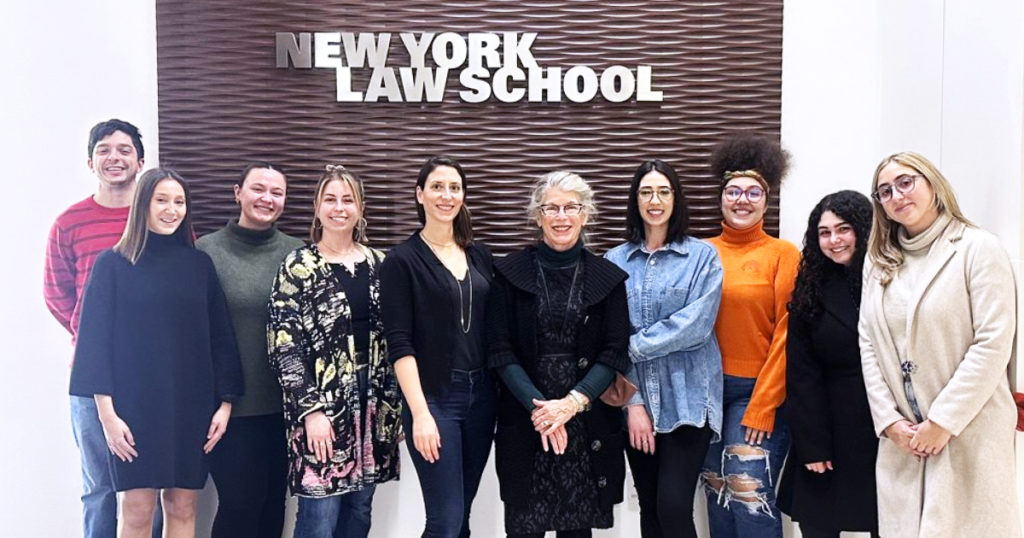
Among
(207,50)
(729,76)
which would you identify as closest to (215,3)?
(207,50)

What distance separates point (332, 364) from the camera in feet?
9.16

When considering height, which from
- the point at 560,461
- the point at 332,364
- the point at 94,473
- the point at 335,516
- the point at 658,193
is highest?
the point at 658,193

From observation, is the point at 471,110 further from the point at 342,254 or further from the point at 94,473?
the point at 94,473

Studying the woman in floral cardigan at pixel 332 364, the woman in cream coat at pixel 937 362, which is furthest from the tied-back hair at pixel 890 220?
the woman in floral cardigan at pixel 332 364

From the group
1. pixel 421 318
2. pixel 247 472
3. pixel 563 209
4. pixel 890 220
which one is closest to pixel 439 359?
pixel 421 318

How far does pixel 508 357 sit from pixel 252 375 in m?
1.14

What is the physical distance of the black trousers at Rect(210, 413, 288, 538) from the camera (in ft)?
9.64

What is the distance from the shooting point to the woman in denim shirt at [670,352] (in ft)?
9.14

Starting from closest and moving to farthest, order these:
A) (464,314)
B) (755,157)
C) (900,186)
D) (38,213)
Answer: (900,186)
(464,314)
(755,157)
(38,213)

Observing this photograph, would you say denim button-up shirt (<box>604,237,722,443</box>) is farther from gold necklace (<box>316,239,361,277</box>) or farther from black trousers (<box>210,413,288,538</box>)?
black trousers (<box>210,413,288,538</box>)

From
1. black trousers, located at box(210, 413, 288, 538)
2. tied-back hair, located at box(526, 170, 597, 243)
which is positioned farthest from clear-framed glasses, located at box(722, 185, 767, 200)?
black trousers, located at box(210, 413, 288, 538)

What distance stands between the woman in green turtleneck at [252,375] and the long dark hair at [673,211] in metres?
1.51

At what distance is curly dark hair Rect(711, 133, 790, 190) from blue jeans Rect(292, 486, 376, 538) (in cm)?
214

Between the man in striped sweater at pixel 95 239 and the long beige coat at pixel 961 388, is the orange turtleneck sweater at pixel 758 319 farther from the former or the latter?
the man in striped sweater at pixel 95 239
